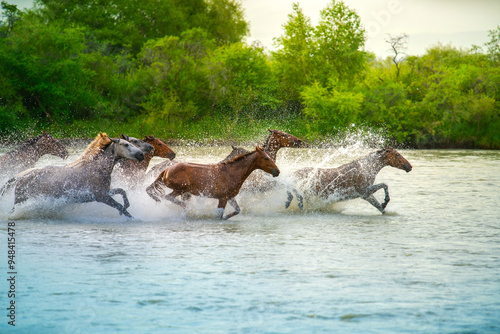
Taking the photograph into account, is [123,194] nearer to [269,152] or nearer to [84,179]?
[84,179]

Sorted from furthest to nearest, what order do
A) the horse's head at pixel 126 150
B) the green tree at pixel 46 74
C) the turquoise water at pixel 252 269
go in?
1. the green tree at pixel 46 74
2. the horse's head at pixel 126 150
3. the turquoise water at pixel 252 269

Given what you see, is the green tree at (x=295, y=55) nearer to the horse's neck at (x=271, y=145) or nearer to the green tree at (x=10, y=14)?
the green tree at (x=10, y=14)

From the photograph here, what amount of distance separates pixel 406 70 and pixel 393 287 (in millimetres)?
50326

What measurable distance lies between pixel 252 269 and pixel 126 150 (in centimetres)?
424

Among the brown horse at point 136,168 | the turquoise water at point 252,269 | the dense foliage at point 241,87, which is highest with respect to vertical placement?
the dense foliage at point 241,87

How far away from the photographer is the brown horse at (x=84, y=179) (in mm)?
11562

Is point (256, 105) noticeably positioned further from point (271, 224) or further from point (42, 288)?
point (42, 288)

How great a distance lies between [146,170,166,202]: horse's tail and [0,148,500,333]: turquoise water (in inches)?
16.7

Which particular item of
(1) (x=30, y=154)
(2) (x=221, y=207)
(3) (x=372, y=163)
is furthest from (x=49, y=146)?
(3) (x=372, y=163)

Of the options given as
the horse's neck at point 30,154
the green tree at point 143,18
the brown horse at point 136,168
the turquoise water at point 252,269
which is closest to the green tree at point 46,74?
the green tree at point 143,18

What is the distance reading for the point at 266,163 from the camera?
39.5 feet

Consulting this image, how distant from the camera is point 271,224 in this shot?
11.9 m

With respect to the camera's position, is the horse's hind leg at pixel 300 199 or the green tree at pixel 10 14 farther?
the green tree at pixel 10 14

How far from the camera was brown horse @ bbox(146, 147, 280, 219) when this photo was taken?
11.8 metres
